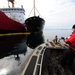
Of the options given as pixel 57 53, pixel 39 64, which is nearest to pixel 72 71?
pixel 39 64

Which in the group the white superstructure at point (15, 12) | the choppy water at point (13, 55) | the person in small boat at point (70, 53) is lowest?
the choppy water at point (13, 55)

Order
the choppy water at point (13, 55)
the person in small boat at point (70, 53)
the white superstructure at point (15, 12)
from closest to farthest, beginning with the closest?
the person in small boat at point (70, 53)
the choppy water at point (13, 55)
the white superstructure at point (15, 12)

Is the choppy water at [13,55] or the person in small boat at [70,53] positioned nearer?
the person in small boat at [70,53]

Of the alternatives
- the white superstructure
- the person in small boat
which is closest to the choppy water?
the person in small boat

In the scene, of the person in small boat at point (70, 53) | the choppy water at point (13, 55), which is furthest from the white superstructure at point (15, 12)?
the person in small boat at point (70, 53)

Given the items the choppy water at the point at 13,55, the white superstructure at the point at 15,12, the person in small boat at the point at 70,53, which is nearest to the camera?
the person in small boat at the point at 70,53

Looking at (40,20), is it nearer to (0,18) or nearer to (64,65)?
(0,18)

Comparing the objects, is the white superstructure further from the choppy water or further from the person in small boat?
the person in small boat

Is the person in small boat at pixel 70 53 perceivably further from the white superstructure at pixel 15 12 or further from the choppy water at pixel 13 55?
the white superstructure at pixel 15 12

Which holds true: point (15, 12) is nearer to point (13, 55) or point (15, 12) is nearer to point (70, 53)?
point (13, 55)

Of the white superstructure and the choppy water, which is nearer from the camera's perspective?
the choppy water

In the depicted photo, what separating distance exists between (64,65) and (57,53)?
1.18 m

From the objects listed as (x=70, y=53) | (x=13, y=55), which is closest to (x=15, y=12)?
→ (x=13, y=55)

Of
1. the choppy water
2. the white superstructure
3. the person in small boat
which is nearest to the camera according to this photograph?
→ the person in small boat
